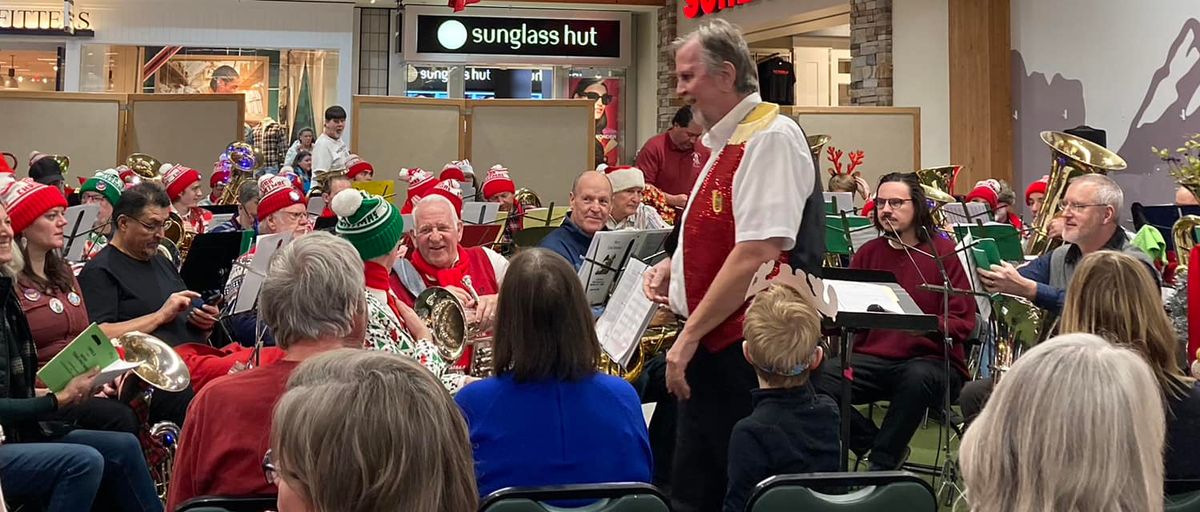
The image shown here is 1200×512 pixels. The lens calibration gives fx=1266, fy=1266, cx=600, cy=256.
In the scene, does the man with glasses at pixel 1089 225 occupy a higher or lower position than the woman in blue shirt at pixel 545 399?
higher

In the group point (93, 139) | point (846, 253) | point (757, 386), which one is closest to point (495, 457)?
point (757, 386)

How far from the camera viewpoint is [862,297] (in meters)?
4.33

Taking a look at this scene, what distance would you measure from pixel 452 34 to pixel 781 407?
604 inches

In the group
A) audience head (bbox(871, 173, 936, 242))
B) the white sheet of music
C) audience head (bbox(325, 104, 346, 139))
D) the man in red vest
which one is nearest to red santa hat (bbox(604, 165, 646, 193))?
audience head (bbox(871, 173, 936, 242))

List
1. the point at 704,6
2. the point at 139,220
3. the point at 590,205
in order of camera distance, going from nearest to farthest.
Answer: the point at 139,220 → the point at 590,205 → the point at 704,6

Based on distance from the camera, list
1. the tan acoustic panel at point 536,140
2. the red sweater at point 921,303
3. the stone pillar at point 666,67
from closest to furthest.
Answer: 1. the red sweater at point 921,303
2. the tan acoustic panel at point 536,140
3. the stone pillar at point 666,67

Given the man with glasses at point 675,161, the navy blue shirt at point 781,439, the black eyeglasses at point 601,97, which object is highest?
the black eyeglasses at point 601,97

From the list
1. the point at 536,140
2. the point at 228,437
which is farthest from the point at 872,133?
the point at 228,437

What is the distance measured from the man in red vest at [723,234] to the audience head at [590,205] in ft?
8.04

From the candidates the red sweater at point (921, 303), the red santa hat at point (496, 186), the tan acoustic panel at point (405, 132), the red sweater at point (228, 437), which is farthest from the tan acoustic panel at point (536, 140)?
the red sweater at point (228, 437)

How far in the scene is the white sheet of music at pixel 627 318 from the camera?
3453 millimetres

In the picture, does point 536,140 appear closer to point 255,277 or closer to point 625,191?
point 625,191

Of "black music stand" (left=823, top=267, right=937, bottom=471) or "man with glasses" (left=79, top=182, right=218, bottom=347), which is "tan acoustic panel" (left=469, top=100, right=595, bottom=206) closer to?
"man with glasses" (left=79, top=182, right=218, bottom=347)

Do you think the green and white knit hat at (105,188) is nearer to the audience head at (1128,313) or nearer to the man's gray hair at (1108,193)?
the man's gray hair at (1108,193)
